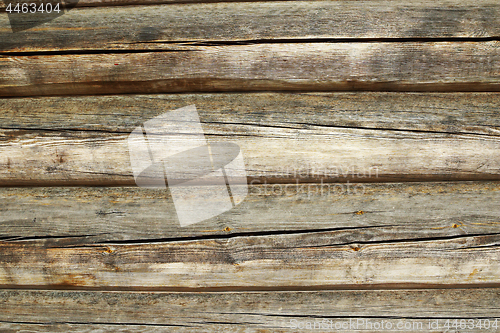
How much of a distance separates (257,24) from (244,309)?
1.35 meters

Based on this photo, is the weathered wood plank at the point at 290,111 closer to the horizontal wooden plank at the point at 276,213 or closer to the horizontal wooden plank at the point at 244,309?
the horizontal wooden plank at the point at 276,213

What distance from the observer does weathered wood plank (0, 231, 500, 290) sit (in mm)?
1344

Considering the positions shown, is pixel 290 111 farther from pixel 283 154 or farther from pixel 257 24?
pixel 257 24

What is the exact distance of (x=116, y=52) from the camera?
136cm

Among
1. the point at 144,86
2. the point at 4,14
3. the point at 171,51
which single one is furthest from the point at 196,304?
the point at 4,14

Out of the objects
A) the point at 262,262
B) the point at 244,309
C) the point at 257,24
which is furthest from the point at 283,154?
the point at 244,309

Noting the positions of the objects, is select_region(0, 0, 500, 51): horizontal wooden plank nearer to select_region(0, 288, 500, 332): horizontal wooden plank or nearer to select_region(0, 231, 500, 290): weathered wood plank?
select_region(0, 231, 500, 290): weathered wood plank

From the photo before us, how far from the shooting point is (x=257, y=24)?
1.36m

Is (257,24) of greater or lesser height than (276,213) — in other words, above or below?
above

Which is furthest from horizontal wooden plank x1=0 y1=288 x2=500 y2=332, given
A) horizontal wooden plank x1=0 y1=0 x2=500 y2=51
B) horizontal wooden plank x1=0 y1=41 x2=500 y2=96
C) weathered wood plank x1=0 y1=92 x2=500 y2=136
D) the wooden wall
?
horizontal wooden plank x1=0 y1=0 x2=500 y2=51

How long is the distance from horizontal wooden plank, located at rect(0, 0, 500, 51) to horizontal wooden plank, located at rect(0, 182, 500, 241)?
27.2 inches

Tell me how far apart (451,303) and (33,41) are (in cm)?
234

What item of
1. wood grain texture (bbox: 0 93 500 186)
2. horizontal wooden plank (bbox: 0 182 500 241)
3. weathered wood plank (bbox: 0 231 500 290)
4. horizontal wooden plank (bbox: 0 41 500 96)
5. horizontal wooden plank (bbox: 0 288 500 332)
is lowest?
horizontal wooden plank (bbox: 0 288 500 332)

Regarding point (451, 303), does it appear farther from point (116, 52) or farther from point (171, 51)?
point (116, 52)
